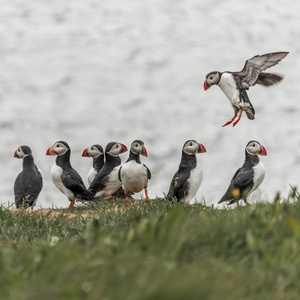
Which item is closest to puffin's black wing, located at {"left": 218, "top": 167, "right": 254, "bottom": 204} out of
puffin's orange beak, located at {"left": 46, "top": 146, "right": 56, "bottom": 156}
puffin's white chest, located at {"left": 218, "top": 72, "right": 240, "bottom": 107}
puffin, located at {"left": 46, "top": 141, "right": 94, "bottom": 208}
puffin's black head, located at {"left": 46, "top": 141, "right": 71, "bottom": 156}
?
puffin's white chest, located at {"left": 218, "top": 72, "right": 240, "bottom": 107}

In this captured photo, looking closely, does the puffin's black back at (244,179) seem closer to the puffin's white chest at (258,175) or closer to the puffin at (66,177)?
the puffin's white chest at (258,175)

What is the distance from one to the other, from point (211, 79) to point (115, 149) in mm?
1990

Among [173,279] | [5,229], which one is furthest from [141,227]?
[5,229]

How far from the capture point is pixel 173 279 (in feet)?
6.39

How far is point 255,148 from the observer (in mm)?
8328

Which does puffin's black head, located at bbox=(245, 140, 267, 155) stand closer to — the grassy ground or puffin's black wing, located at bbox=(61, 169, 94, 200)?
puffin's black wing, located at bbox=(61, 169, 94, 200)

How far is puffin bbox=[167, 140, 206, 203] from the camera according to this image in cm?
775

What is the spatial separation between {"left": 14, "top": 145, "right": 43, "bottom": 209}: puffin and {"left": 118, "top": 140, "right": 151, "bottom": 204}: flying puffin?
148 centimetres

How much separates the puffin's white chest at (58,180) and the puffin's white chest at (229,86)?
9.85 feet

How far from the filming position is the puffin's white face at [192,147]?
805 centimetres

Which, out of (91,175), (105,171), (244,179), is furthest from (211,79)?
(91,175)

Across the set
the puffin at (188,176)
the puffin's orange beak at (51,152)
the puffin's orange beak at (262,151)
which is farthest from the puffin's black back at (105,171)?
the puffin's orange beak at (262,151)

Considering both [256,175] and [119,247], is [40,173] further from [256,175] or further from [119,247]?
[119,247]

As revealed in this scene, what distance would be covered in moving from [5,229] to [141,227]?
3099mm
